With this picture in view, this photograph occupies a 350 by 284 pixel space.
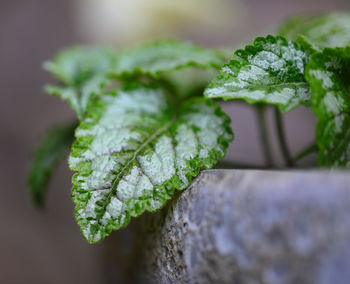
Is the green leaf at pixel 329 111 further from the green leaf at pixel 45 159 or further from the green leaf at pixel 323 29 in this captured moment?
the green leaf at pixel 45 159

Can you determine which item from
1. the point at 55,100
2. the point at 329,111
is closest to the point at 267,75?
the point at 329,111

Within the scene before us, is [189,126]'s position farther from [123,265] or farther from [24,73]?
[24,73]

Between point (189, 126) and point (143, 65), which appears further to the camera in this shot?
point (143, 65)

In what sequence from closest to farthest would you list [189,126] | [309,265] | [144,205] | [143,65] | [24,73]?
[309,265]
[144,205]
[189,126]
[143,65]
[24,73]

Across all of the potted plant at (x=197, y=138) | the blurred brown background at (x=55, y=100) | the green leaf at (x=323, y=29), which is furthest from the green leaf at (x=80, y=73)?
the blurred brown background at (x=55, y=100)

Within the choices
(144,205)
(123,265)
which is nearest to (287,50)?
(144,205)
